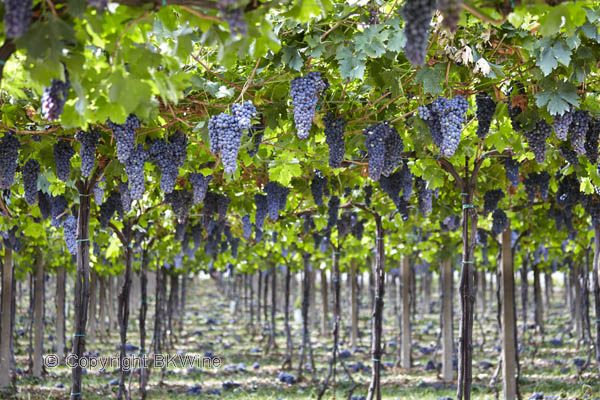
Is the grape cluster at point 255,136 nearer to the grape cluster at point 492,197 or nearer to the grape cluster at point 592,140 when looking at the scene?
the grape cluster at point 592,140

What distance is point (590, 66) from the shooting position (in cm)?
379

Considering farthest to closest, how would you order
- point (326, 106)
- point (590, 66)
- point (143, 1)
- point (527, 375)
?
point (527, 375), point (326, 106), point (590, 66), point (143, 1)

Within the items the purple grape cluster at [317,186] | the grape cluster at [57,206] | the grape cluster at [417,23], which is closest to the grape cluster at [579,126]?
the grape cluster at [417,23]

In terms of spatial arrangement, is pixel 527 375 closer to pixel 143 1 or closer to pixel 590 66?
pixel 590 66

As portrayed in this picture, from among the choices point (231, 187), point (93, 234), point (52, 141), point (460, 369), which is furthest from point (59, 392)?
point (460, 369)

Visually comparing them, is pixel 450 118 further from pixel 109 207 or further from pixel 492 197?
pixel 109 207

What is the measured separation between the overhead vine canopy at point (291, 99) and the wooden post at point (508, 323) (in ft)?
1.35

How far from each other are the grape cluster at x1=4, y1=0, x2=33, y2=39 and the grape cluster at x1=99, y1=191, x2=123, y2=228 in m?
5.00

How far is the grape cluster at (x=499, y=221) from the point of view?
774 cm

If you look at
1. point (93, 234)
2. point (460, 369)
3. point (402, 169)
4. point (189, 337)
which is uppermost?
point (402, 169)

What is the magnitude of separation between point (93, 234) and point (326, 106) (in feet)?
14.3

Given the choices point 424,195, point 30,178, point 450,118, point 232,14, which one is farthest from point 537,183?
point 232,14

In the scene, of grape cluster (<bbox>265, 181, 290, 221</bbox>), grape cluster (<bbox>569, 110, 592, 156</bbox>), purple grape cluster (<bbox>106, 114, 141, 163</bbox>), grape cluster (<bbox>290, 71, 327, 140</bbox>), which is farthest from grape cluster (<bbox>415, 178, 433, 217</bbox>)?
purple grape cluster (<bbox>106, 114, 141, 163</bbox>)

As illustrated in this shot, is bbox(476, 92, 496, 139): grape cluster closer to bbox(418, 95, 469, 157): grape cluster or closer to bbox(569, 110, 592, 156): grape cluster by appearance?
bbox(418, 95, 469, 157): grape cluster
